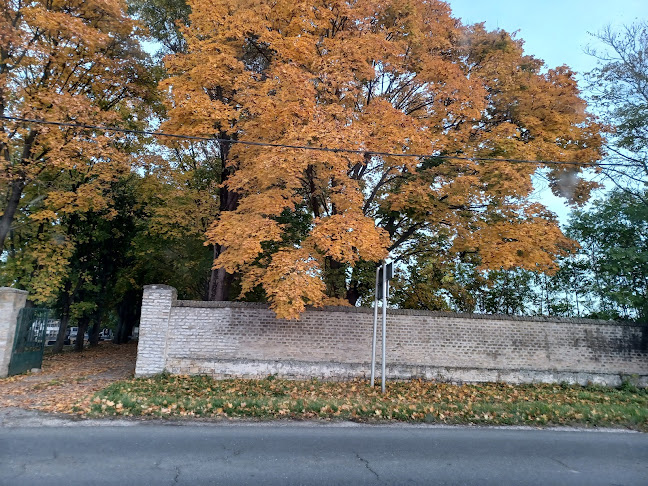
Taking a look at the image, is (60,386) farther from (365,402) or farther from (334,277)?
(334,277)

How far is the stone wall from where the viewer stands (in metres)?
11.0

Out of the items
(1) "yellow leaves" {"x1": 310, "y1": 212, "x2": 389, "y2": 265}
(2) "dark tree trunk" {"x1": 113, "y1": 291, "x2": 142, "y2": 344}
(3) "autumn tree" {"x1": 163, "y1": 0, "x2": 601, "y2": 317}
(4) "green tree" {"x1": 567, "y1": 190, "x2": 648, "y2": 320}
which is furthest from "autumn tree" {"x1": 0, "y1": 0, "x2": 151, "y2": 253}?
(4) "green tree" {"x1": 567, "y1": 190, "x2": 648, "y2": 320}

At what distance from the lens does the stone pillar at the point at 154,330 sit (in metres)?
10.8

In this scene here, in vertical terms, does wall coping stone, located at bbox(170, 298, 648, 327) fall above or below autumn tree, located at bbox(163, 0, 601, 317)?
below

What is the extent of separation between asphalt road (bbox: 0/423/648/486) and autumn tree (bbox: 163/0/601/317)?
144 inches

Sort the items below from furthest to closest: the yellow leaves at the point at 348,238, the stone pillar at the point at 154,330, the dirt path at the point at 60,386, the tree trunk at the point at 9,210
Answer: the tree trunk at the point at 9,210 < the stone pillar at the point at 154,330 < the yellow leaves at the point at 348,238 < the dirt path at the point at 60,386

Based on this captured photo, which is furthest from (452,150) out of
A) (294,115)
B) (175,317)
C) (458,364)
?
(175,317)

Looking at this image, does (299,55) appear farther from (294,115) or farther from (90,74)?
(90,74)

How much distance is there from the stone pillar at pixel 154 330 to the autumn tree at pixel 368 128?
1946mm

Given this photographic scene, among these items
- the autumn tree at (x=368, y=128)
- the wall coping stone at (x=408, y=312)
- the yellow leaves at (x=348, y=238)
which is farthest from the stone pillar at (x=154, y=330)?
the yellow leaves at (x=348, y=238)

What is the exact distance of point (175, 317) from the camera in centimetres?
1115

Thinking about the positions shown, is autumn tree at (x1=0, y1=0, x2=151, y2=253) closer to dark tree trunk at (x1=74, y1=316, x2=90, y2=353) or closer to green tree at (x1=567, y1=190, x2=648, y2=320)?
Answer: dark tree trunk at (x1=74, y1=316, x2=90, y2=353)

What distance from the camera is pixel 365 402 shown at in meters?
8.53

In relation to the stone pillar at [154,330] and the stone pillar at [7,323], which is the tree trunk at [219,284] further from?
the stone pillar at [7,323]
